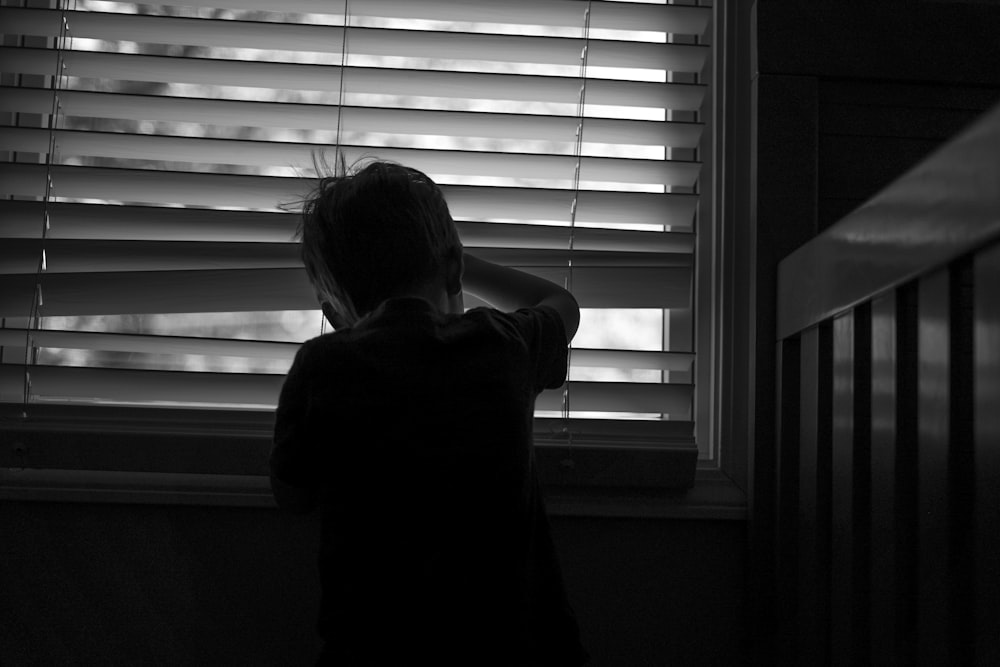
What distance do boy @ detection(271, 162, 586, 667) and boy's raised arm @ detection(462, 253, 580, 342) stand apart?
16 centimetres

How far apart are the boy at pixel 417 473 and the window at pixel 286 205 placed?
32cm

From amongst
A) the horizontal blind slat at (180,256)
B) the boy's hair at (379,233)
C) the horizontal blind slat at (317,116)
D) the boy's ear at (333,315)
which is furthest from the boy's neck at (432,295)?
the horizontal blind slat at (317,116)

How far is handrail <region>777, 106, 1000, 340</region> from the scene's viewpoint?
60 centimetres

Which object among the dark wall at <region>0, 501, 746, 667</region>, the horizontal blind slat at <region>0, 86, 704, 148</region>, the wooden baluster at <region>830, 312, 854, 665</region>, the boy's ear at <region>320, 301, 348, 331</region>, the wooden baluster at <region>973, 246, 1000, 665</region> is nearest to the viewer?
the wooden baluster at <region>973, 246, 1000, 665</region>

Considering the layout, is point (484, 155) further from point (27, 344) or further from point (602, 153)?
point (27, 344)

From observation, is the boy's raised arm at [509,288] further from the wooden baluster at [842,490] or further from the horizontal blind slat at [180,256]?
the wooden baluster at [842,490]

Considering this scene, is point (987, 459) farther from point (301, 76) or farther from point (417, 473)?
point (301, 76)

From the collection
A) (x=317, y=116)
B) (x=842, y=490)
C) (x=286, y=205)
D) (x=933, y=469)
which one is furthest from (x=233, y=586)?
(x=933, y=469)

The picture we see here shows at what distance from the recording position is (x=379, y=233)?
3.00ft

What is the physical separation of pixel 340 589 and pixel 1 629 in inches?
24.2

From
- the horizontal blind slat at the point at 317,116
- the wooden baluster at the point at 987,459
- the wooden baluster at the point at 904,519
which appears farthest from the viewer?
the horizontal blind slat at the point at 317,116

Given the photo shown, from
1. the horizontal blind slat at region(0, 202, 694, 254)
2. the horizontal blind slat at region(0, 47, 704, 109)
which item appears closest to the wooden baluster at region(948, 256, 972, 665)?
the horizontal blind slat at region(0, 202, 694, 254)

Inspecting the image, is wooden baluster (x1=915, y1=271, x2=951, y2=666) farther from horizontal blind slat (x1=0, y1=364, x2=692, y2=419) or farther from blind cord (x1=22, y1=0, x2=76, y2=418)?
blind cord (x1=22, y1=0, x2=76, y2=418)

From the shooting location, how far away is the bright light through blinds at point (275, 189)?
1216 millimetres
